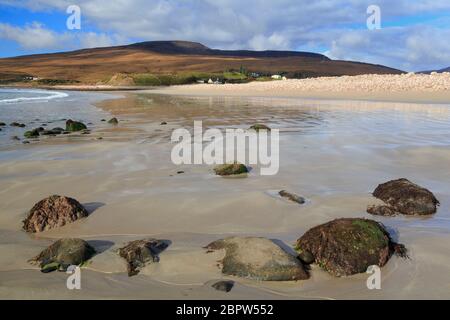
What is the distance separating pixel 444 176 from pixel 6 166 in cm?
711

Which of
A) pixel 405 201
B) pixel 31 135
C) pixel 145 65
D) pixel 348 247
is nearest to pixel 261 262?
pixel 348 247

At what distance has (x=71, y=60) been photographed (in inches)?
4380

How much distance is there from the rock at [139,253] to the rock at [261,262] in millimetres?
639

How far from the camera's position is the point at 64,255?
3539mm

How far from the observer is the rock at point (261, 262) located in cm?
329

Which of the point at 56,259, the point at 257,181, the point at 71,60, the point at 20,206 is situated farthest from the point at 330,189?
the point at 71,60

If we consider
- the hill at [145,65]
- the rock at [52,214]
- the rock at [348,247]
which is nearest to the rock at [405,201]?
the rock at [348,247]

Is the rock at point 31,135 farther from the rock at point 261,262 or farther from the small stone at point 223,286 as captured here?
the small stone at point 223,286

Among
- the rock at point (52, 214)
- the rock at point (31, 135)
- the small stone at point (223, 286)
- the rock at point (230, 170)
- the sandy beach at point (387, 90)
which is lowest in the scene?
the small stone at point (223, 286)

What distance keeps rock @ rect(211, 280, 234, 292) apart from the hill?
7269 cm

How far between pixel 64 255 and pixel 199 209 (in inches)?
70.1

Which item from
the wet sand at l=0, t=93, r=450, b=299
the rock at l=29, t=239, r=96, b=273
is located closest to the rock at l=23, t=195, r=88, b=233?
the wet sand at l=0, t=93, r=450, b=299

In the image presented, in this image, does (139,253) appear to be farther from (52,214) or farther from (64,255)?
(52,214)

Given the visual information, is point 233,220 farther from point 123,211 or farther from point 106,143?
point 106,143
